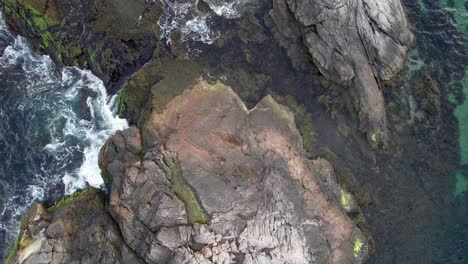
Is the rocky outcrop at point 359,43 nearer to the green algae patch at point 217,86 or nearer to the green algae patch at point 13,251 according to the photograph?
the green algae patch at point 217,86

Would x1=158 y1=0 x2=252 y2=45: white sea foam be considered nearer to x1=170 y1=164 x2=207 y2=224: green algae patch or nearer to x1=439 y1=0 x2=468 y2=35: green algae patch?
x1=170 y1=164 x2=207 y2=224: green algae patch

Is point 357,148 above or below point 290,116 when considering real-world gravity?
below

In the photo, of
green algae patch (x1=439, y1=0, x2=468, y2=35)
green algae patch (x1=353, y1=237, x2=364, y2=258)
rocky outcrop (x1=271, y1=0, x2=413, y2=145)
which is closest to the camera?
green algae patch (x1=353, y1=237, x2=364, y2=258)

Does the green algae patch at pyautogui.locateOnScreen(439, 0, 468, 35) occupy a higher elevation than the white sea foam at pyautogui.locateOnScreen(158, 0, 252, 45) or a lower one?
lower

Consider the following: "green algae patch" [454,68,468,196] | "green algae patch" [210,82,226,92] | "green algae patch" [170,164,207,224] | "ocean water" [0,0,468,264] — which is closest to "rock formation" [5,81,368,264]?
"green algae patch" [170,164,207,224]

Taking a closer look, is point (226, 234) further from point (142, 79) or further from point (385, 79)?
point (385, 79)

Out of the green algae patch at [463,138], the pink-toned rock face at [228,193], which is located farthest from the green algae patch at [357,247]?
the green algae patch at [463,138]

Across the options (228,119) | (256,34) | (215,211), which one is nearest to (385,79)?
(256,34)
